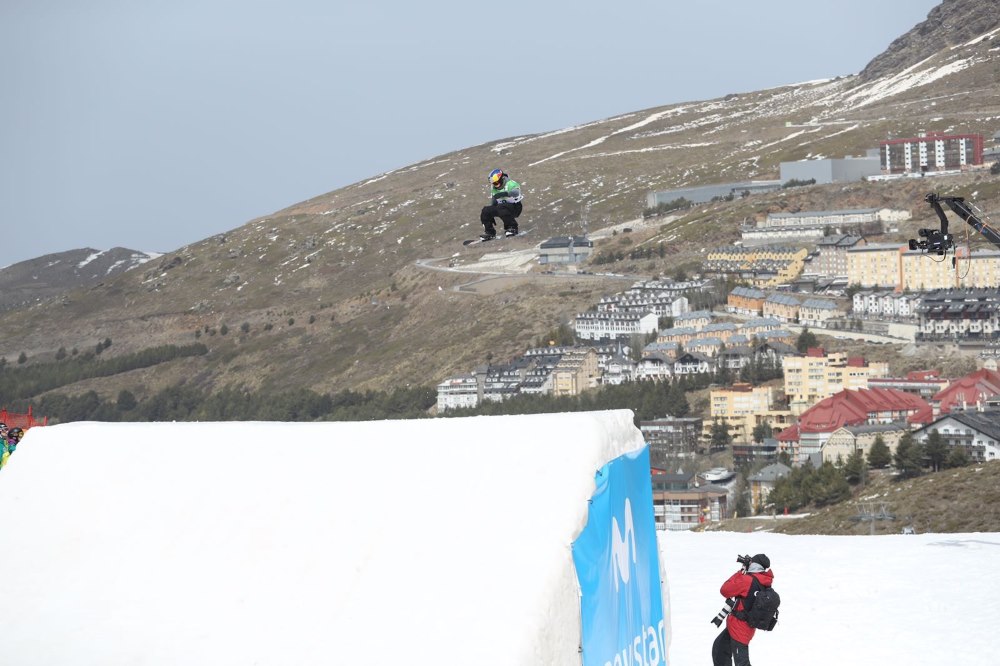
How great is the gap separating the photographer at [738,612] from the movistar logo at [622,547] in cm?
176

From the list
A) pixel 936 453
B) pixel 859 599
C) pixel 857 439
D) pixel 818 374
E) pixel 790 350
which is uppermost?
pixel 859 599

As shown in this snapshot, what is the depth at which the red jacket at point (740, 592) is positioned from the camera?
10898 millimetres

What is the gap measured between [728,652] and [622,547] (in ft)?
9.07

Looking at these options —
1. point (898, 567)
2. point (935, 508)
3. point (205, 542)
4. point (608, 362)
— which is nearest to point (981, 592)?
point (898, 567)

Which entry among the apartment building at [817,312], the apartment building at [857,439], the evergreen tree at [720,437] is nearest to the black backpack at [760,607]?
the apartment building at [857,439]

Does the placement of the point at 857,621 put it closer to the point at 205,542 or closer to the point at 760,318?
the point at 205,542

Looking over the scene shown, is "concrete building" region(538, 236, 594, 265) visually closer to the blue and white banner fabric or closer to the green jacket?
the green jacket

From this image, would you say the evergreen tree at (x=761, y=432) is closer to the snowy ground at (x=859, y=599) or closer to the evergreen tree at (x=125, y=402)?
the evergreen tree at (x=125, y=402)

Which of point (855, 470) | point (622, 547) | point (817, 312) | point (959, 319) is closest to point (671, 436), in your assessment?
point (855, 470)

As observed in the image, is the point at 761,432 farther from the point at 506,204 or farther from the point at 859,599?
the point at 859,599

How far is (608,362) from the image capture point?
136500 mm

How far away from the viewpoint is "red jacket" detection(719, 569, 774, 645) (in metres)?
10.9

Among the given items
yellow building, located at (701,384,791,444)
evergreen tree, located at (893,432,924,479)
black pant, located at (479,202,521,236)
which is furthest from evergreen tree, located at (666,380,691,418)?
black pant, located at (479,202,521,236)

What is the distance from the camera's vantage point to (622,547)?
9.04 meters
